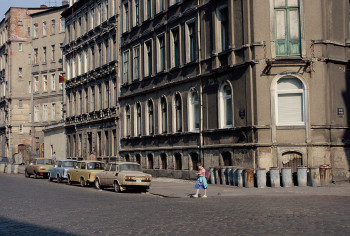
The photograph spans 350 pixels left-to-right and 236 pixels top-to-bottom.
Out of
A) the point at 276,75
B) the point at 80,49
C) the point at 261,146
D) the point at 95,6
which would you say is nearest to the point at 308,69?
the point at 276,75

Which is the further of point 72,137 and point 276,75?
point 72,137

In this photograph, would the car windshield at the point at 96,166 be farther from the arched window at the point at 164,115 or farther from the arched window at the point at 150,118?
the arched window at the point at 150,118

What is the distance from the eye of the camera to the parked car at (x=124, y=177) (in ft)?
87.4

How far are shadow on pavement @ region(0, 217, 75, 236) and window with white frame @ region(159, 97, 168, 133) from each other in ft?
78.2

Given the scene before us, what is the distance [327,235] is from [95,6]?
143ft

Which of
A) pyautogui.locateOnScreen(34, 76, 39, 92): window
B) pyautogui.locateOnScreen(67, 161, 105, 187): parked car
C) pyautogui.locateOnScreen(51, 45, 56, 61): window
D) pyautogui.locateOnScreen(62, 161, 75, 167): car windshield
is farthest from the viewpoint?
pyautogui.locateOnScreen(34, 76, 39, 92): window

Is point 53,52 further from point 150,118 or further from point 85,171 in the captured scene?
point 85,171

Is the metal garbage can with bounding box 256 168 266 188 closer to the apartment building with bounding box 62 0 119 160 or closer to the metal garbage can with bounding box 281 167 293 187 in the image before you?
the metal garbage can with bounding box 281 167 293 187

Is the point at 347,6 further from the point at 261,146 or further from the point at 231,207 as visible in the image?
the point at 231,207

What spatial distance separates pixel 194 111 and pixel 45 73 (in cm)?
4639

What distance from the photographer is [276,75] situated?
93.7ft

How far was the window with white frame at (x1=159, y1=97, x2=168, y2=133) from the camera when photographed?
1508 inches

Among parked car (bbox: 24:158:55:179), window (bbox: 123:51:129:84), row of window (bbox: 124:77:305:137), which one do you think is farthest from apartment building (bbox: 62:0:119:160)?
parked car (bbox: 24:158:55:179)

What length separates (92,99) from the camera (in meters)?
52.8
